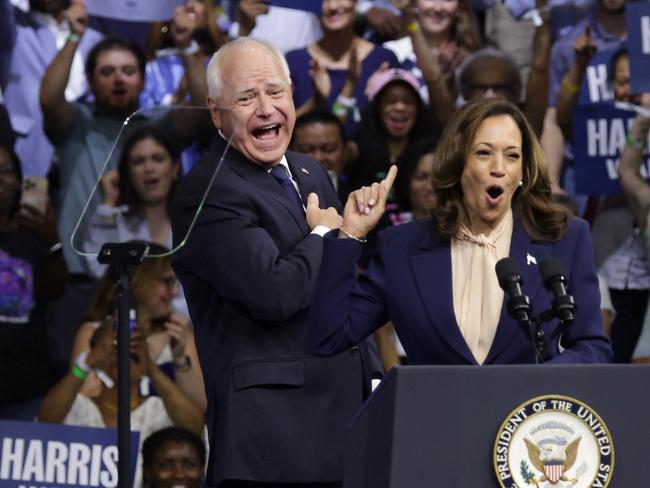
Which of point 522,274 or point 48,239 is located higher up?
point 48,239

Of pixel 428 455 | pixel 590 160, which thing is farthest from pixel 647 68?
pixel 428 455

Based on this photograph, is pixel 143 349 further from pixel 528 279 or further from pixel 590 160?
pixel 528 279

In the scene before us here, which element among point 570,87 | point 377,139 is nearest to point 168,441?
point 377,139

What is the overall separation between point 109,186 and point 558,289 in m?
2.34

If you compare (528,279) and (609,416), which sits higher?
(528,279)

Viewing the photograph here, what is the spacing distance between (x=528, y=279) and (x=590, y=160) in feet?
9.56

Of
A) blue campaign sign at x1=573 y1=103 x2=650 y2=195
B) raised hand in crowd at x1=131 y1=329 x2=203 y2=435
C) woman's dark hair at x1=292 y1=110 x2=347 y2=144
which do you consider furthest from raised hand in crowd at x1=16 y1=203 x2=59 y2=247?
blue campaign sign at x1=573 y1=103 x2=650 y2=195

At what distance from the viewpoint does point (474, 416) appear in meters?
2.45

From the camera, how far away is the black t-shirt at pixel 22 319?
18.3 ft

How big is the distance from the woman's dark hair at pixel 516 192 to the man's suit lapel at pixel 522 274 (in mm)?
23

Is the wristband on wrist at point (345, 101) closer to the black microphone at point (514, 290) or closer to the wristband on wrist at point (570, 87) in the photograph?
the wristband on wrist at point (570, 87)

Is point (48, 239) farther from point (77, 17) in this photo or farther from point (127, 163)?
point (127, 163)

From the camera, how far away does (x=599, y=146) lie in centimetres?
586

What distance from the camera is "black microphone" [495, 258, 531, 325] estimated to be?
8.77 feet
